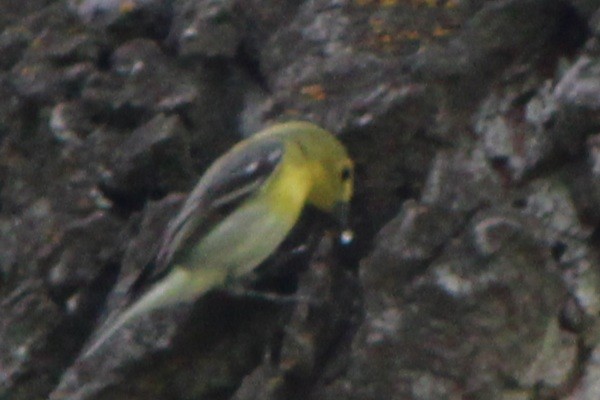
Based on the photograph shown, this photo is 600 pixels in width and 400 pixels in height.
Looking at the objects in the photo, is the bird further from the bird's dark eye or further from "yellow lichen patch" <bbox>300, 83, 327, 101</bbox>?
"yellow lichen patch" <bbox>300, 83, 327, 101</bbox>

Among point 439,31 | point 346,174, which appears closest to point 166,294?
point 346,174

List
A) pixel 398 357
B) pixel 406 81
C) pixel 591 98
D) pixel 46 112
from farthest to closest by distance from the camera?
pixel 46 112 < pixel 406 81 < pixel 591 98 < pixel 398 357

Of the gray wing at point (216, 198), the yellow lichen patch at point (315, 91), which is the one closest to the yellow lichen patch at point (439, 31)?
the yellow lichen patch at point (315, 91)

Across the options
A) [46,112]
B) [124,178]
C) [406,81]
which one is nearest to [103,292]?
[124,178]

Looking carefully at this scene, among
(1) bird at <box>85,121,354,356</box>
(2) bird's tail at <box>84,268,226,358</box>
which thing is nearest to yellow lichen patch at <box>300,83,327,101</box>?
(1) bird at <box>85,121,354,356</box>

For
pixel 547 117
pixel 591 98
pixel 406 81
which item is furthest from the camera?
pixel 406 81

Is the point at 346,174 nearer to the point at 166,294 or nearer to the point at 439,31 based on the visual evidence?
the point at 166,294

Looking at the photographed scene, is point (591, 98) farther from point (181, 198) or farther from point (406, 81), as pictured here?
point (181, 198)
